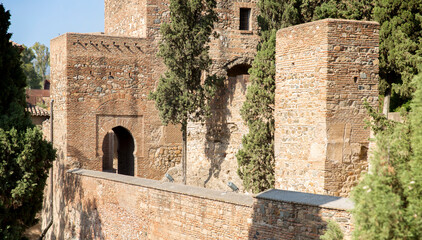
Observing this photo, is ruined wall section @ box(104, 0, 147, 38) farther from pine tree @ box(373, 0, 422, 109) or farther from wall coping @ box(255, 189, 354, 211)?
wall coping @ box(255, 189, 354, 211)

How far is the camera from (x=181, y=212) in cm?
977

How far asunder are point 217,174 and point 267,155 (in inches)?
110

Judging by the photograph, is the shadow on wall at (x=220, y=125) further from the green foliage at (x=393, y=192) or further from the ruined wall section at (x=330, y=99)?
the green foliage at (x=393, y=192)

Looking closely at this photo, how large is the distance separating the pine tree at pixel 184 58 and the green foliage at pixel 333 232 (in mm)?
7379

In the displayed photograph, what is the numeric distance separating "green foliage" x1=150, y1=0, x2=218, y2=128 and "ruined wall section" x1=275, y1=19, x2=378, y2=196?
→ 439 cm

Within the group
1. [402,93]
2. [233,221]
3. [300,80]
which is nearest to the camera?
[233,221]

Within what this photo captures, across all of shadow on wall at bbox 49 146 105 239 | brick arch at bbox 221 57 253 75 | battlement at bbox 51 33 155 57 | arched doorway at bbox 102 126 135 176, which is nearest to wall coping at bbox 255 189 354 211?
A: shadow on wall at bbox 49 146 105 239

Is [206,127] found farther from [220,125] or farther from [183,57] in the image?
[183,57]

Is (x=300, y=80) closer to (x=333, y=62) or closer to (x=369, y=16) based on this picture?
(x=333, y=62)

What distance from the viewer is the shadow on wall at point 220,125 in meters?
13.9

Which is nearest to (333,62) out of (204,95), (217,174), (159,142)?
(204,95)

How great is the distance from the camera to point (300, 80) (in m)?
9.24

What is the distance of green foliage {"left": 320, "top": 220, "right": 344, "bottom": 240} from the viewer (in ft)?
20.9

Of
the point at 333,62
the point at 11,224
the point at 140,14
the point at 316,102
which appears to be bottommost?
the point at 11,224
